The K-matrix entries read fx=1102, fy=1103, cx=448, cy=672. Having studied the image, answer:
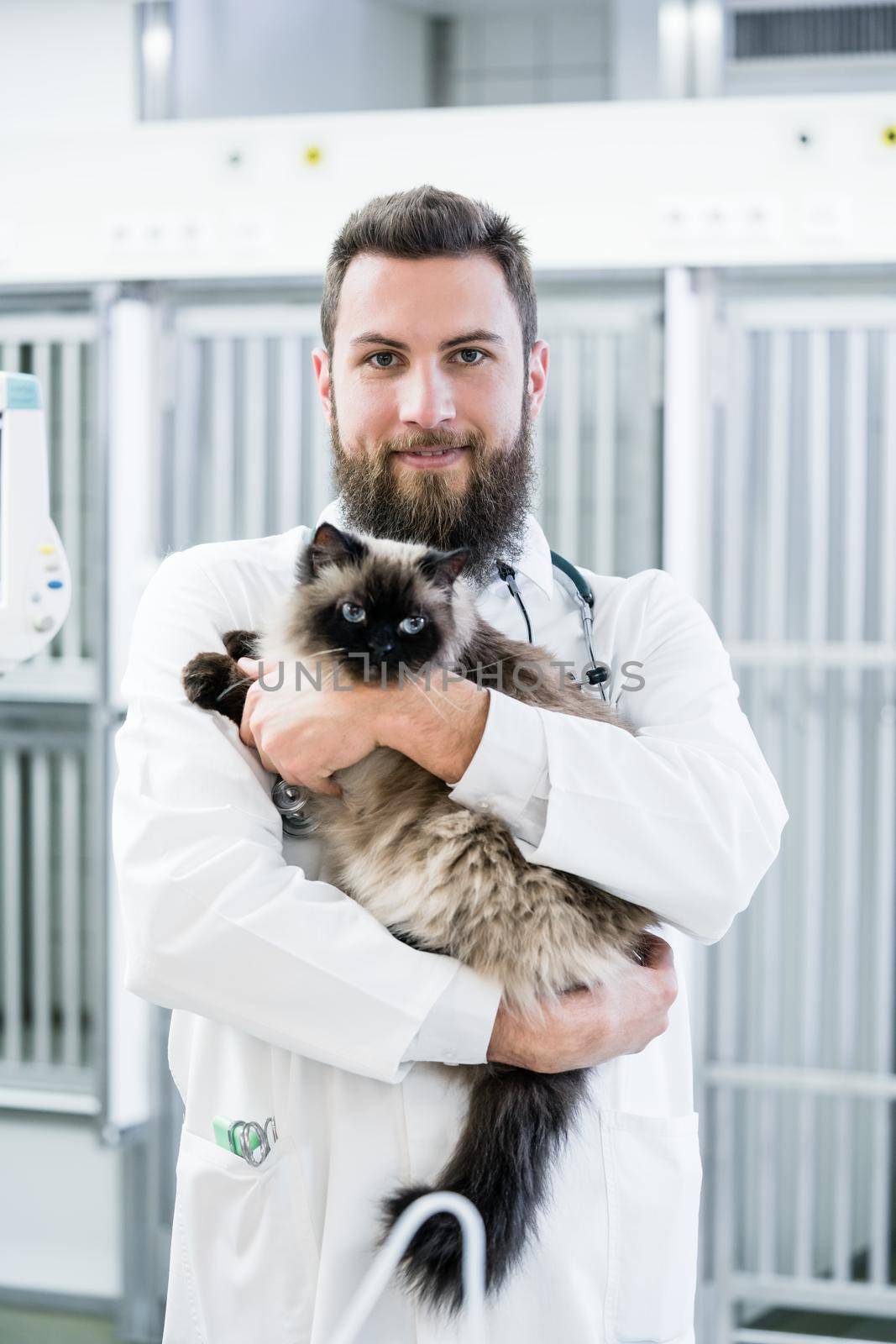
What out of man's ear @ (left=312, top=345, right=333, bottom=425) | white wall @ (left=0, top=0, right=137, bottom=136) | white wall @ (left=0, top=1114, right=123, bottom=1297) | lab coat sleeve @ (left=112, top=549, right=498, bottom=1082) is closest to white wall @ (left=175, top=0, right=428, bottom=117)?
white wall @ (left=0, top=0, right=137, bottom=136)

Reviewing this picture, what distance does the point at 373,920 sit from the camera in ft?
3.94

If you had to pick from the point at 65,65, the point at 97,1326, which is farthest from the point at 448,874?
the point at 65,65

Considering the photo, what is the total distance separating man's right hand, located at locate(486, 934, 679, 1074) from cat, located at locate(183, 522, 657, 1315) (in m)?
0.02

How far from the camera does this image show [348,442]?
4.99ft

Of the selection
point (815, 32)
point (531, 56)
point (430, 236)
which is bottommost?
point (430, 236)

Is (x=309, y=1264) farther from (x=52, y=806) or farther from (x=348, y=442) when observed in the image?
(x=52, y=806)

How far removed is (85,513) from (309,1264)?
2116mm

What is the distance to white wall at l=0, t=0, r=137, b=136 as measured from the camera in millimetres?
2768

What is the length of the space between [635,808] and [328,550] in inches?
18.7

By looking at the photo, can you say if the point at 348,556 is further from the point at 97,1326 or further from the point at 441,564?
the point at 97,1326

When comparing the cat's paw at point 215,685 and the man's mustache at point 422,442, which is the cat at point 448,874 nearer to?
the cat's paw at point 215,685

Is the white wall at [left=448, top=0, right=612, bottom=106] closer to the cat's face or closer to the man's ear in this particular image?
the man's ear

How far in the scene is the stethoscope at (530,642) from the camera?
1373 millimetres

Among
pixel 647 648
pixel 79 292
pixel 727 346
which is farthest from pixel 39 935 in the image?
pixel 727 346
